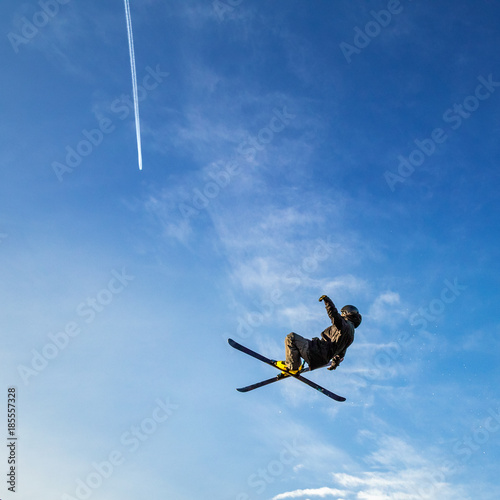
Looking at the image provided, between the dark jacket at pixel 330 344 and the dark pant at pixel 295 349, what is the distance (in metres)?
0.17

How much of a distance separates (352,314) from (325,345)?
3.89ft

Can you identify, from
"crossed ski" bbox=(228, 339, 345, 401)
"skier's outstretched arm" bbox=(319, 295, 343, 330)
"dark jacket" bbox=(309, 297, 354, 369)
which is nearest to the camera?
"skier's outstretched arm" bbox=(319, 295, 343, 330)

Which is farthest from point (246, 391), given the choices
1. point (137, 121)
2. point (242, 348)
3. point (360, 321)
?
point (137, 121)

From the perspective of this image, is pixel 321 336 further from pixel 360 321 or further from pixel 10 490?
pixel 10 490

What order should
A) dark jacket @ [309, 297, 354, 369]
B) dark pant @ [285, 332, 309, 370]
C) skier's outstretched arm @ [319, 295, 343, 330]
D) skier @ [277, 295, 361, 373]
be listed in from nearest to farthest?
1. skier's outstretched arm @ [319, 295, 343, 330]
2. dark jacket @ [309, 297, 354, 369]
3. skier @ [277, 295, 361, 373]
4. dark pant @ [285, 332, 309, 370]

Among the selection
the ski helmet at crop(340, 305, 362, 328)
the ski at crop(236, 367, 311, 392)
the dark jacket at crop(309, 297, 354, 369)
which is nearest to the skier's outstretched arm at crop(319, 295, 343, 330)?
the dark jacket at crop(309, 297, 354, 369)

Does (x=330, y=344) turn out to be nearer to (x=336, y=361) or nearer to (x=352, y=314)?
(x=336, y=361)

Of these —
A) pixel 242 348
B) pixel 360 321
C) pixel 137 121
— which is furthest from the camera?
pixel 137 121

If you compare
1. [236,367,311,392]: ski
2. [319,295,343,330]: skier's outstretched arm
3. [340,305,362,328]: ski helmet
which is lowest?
[236,367,311,392]: ski

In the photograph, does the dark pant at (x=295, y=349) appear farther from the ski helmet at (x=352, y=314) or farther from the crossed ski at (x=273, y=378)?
the ski helmet at (x=352, y=314)

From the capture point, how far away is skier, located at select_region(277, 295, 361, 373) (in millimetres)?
12148

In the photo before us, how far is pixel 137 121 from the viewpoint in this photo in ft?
102

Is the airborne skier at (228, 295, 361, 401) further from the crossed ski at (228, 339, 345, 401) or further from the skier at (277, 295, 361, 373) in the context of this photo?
the crossed ski at (228, 339, 345, 401)

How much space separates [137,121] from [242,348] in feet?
73.1
